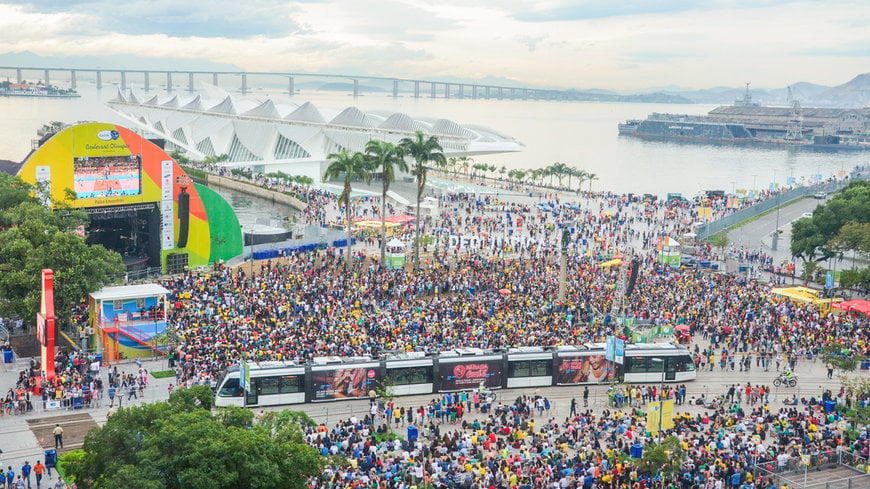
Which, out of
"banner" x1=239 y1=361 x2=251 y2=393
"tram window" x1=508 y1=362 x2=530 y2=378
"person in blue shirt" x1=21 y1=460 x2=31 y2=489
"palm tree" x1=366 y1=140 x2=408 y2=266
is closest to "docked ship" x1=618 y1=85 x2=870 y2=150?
"palm tree" x1=366 y1=140 x2=408 y2=266

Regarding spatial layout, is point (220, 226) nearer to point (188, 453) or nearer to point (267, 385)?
point (267, 385)

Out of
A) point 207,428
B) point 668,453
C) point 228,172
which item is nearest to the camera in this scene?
point 207,428

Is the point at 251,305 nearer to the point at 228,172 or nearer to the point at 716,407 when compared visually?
the point at 716,407

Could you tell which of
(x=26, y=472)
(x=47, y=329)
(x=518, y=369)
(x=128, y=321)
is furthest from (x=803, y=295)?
(x=26, y=472)

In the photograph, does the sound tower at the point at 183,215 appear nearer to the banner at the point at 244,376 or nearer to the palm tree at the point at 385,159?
the palm tree at the point at 385,159

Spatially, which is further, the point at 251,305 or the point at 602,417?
the point at 251,305

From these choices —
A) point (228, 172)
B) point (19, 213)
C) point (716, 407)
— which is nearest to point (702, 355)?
point (716, 407)

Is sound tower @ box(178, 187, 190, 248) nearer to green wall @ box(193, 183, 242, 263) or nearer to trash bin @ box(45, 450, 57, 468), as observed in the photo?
green wall @ box(193, 183, 242, 263)
